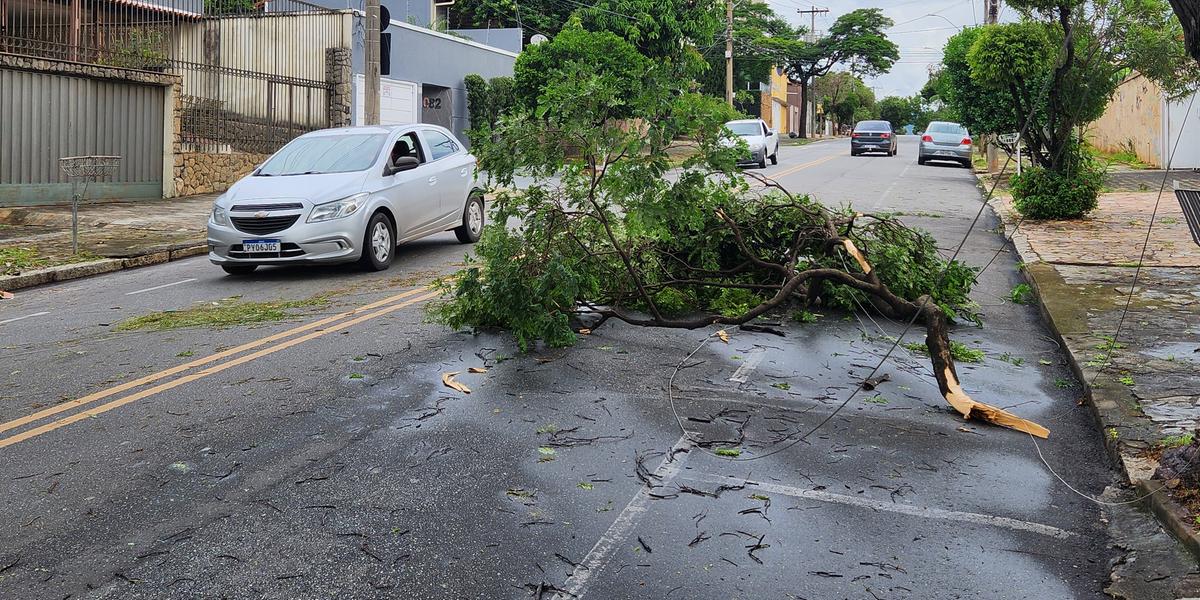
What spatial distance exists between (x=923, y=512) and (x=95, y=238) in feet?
44.5

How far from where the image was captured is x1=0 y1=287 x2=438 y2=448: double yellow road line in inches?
238

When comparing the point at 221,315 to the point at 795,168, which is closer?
the point at 221,315

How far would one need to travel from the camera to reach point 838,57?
83.6 m

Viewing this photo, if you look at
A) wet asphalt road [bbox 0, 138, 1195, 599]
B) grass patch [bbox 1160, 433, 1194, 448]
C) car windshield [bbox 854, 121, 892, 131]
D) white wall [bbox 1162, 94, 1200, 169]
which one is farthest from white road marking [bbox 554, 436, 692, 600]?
car windshield [bbox 854, 121, 892, 131]

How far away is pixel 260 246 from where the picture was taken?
11.4 metres

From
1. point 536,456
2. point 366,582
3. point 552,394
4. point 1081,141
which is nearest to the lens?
point 366,582

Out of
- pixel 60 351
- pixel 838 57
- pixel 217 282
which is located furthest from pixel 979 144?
pixel 60 351

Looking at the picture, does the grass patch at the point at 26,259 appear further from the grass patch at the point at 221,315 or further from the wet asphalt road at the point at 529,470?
the wet asphalt road at the point at 529,470

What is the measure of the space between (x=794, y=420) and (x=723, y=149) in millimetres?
2285

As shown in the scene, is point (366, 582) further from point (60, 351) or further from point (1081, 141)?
point (1081, 141)

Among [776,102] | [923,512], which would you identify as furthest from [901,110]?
[923,512]

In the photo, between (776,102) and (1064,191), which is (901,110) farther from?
(1064,191)

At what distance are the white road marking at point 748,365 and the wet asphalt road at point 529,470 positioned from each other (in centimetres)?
3

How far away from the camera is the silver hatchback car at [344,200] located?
37.5 feet
